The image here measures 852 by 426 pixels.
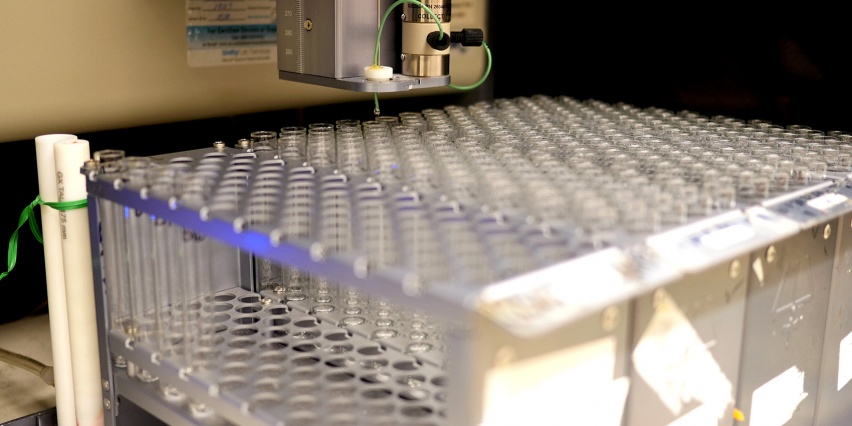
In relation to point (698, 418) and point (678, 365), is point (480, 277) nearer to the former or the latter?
point (678, 365)

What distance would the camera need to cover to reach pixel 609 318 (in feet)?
3.92

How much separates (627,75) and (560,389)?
1494 millimetres

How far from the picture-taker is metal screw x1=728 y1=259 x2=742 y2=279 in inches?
54.2

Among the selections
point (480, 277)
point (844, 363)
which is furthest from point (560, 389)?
point (844, 363)

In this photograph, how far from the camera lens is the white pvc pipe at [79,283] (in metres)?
1.45

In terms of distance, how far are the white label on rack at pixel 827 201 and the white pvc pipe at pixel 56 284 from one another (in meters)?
1.30

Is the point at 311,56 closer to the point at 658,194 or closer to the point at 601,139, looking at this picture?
the point at 601,139

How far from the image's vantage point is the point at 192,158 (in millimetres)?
1547

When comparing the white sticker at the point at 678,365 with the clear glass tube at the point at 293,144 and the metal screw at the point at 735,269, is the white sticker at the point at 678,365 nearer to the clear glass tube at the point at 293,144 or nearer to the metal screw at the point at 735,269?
the metal screw at the point at 735,269

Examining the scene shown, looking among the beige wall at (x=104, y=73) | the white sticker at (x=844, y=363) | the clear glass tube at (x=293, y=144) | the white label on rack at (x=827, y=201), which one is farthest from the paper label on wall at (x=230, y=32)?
the white sticker at (x=844, y=363)

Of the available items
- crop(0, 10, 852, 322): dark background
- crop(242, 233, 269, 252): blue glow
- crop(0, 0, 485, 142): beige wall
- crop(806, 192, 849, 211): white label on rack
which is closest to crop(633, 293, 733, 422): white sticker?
crop(806, 192, 849, 211): white label on rack

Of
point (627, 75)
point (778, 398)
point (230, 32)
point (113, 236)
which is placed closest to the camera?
point (113, 236)

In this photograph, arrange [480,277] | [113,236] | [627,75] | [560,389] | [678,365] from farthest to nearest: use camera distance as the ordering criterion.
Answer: [627,75], [113,236], [678,365], [560,389], [480,277]

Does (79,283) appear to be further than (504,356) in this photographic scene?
Yes
